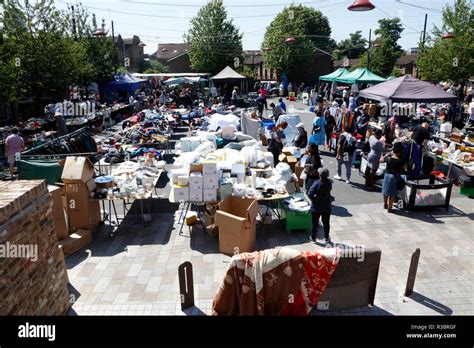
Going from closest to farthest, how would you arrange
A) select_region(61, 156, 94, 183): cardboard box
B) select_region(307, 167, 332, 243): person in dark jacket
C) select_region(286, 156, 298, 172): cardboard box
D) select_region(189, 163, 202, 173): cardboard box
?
select_region(307, 167, 332, 243): person in dark jacket, select_region(61, 156, 94, 183): cardboard box, select_region(189, 163, 202, 173): cardboard box, select_region(286, 156, 298, 172): cardboard box

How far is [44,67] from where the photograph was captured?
56.6 feet

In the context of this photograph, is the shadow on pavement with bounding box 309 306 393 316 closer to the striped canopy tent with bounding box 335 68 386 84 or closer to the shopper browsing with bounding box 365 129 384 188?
the shopper browsing with bounding box 365 129 384 188

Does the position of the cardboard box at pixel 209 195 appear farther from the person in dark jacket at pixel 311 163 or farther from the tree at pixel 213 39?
the tree at pixel 213 39

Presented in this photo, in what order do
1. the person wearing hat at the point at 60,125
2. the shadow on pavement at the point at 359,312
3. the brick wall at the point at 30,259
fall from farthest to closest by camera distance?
the person wearing hat at the point at 60,125 < the shadow on pavement at the point at 359,312 < the brick wall at the point at 30,259

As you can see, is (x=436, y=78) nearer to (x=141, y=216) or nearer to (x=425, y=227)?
(x=425, y=227)

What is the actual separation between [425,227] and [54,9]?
19.7 metres

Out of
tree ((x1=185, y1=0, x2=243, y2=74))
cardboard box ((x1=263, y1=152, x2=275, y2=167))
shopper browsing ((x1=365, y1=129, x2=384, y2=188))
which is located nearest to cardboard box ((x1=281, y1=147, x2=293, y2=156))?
cardboard box ((x1=263, y1=152, x2=275, y2=167))

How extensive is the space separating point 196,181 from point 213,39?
33877 millimetres

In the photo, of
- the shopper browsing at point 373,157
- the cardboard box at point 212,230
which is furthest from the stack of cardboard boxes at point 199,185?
the shopper browsing at point 373,157

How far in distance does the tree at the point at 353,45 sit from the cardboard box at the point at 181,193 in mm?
65694

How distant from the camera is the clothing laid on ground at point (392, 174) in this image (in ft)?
26.2

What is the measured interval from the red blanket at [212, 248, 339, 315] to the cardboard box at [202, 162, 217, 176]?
3055 mm

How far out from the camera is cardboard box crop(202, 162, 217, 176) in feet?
24.1
